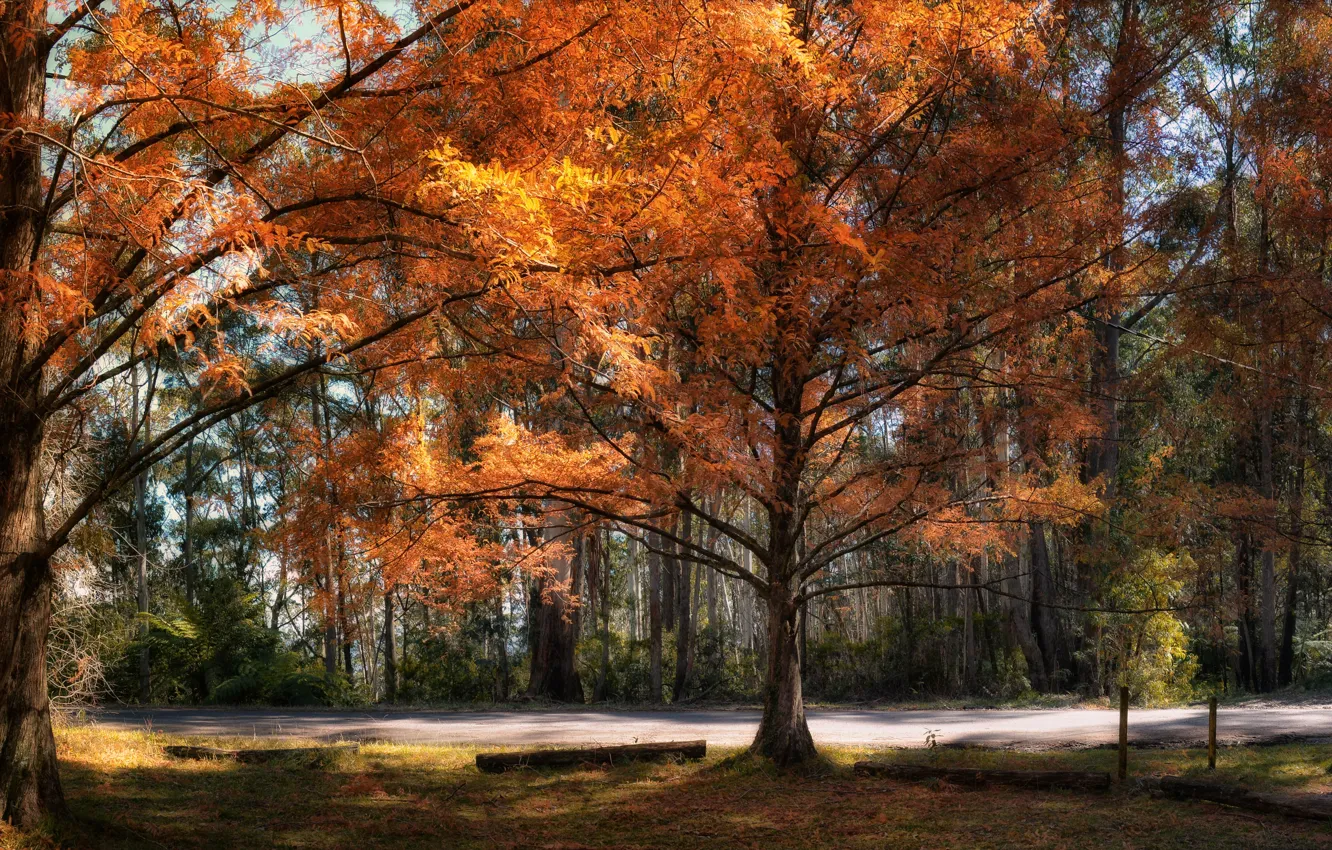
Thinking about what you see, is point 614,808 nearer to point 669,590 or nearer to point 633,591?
point 669,590

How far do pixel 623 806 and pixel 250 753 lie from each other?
13.3 feet

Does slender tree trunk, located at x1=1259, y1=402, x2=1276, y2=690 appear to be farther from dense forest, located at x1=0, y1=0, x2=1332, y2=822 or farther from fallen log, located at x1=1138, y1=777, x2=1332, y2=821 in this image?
fallen log, located at x1=1138, y1=777, x2=1332, y2=821

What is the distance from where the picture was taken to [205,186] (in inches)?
208

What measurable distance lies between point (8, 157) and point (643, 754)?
734cm

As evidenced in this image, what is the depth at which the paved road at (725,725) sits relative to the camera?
40.2ft

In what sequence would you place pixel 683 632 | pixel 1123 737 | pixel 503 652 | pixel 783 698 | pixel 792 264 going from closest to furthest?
1. pixel 792 264
2. pixel 1123 737
3. pixel 783 698
4. pixel 683 632
5. pixel 503 652

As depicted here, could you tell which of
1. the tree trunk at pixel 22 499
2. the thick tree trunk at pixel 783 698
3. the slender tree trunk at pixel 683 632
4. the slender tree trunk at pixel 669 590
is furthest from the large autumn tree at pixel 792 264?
the slender tree trunk at pixel 669 590

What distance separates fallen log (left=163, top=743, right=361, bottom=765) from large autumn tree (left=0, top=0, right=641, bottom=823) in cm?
378

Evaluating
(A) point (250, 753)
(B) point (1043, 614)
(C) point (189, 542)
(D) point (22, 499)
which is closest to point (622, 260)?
(D) point (22, 499)

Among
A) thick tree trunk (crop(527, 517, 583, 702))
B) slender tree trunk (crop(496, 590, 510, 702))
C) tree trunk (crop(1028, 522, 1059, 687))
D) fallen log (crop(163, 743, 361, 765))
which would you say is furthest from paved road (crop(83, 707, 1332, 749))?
slender tree trunk (crop(496, 590, 510, 702))

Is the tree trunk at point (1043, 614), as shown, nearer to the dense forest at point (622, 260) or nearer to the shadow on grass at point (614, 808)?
the dense forest at point (622, 260)

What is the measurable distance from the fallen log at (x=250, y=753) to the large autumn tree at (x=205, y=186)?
3780mm

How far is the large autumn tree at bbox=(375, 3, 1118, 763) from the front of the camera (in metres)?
6.29

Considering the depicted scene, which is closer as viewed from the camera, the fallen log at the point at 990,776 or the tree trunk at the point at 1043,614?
the fallen log at the point at 990,776
